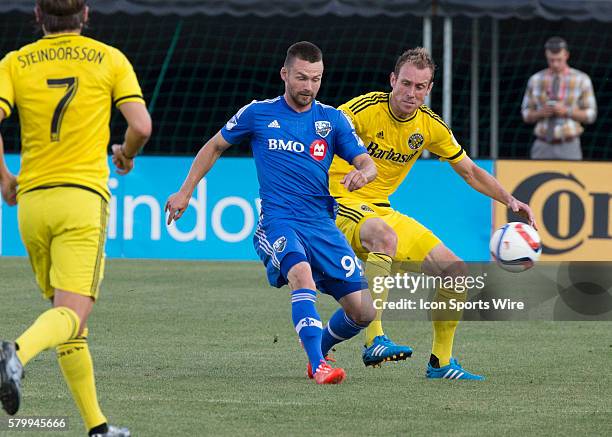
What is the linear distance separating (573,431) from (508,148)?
13.5m

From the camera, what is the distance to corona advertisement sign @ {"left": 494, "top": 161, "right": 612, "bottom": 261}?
574 inches

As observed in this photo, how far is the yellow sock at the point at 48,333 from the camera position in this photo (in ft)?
16.5

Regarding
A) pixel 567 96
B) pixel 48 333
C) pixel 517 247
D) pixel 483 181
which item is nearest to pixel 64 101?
pixel 48 333

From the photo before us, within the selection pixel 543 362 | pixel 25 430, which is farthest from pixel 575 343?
pixel 25 430

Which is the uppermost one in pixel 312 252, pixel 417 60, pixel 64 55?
pixel 64 55

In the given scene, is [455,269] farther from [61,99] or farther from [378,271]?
[61,99]

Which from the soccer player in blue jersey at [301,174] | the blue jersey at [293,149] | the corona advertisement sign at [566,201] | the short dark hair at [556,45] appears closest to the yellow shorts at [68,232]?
the soccer player in blue jersey at [301,174]

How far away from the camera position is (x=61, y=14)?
5.41 m

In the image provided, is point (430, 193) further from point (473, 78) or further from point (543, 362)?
point (543, 362)

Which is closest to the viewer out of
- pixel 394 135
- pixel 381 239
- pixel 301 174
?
pixel 301 174

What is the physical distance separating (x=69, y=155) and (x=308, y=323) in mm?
2138

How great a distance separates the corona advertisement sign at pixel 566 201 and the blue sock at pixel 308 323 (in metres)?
7.74

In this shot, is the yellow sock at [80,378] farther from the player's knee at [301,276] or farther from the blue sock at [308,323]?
the player's knee at [301,276]

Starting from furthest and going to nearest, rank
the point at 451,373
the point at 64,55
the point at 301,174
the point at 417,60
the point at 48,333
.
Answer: the point at 417,60
the point at 451,373
the point at 301,174
the point at 64,55
the point at 48,333
